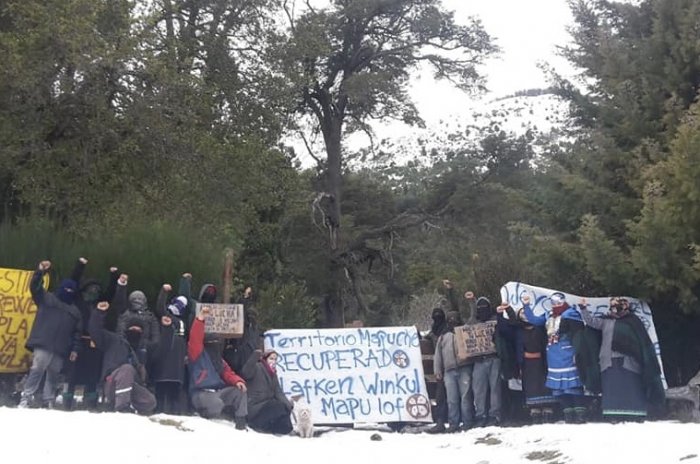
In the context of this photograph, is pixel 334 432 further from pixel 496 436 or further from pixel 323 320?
pixel 323 320

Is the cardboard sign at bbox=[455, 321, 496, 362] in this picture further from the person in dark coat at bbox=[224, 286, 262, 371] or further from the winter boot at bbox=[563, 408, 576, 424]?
the person in dark coat at bbox=[224, 286, 262, 371]

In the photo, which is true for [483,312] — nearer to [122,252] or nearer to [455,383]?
[455,383]

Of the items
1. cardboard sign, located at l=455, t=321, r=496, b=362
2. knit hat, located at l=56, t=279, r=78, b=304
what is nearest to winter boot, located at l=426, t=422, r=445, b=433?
cardboard sign, located at l=455, t=321, r=496, b=362

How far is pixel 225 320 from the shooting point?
1319cm

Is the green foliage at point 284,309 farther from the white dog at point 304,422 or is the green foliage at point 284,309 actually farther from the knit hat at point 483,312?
the white dog at point 304,422

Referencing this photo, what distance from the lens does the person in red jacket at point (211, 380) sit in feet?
40.8

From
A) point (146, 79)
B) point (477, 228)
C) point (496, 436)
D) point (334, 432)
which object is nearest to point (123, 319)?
point (334, 432)

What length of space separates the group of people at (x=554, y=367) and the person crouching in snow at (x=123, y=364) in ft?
13.8

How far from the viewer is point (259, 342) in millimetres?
14031

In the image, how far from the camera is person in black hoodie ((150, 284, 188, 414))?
1242 centimetres

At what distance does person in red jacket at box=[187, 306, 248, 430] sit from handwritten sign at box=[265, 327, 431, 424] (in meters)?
1.54

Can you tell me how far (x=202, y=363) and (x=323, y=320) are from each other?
898 inches

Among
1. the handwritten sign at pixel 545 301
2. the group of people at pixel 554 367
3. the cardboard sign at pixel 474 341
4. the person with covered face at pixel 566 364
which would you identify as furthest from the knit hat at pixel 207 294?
the person with covered face at pixel 566 364

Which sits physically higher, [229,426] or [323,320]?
[323,320]
